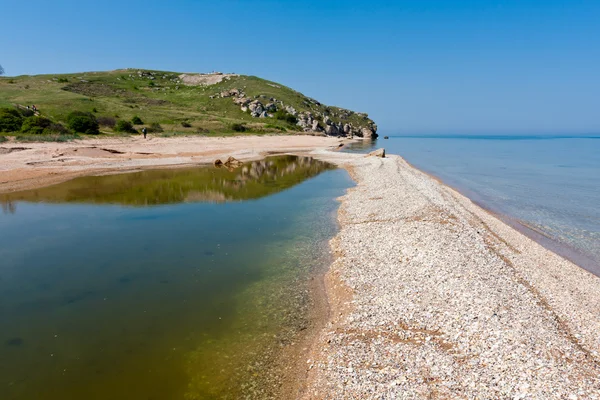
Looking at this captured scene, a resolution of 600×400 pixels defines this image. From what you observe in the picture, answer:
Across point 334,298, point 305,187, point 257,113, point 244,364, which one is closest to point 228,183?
point 305,187

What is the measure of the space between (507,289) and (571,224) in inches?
640

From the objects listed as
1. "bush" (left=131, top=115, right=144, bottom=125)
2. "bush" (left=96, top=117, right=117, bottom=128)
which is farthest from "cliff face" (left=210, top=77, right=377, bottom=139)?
"bush" (left=96, top=117, right=117, bottom=128)

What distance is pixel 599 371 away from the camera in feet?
25.9

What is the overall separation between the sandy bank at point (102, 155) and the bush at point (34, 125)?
312 inches

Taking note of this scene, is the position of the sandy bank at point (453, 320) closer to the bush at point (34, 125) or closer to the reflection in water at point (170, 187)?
the reflection in water at point (170, 187)

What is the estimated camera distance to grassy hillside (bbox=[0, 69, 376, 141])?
261 ft

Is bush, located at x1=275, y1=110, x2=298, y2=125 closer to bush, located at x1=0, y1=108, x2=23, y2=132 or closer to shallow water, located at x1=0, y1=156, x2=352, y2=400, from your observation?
bush, located at x1=0, y1=108, x2=23, y2=132

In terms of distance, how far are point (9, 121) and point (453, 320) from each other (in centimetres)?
6924

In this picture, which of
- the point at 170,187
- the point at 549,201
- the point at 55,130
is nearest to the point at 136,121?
the point at 55,130

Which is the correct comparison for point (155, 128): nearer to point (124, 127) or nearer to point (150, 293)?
point (124, 127)

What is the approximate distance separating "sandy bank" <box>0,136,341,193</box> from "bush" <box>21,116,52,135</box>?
7.92m

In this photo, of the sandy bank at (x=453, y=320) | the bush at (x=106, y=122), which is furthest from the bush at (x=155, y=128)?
the sandy bank at (x=453, y=320)

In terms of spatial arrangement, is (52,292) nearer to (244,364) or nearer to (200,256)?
(200,256)

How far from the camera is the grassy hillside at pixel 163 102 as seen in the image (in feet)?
261
